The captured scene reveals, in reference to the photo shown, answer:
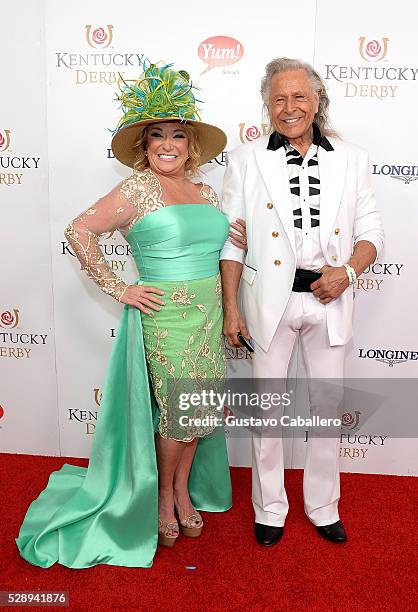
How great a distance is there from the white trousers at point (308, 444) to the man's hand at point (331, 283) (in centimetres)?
9

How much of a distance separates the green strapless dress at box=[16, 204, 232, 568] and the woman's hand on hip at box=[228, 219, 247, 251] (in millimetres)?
64

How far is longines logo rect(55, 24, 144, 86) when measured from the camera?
314 cm

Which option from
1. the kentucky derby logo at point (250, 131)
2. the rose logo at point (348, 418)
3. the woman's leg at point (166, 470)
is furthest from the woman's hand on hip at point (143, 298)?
the rose logo at point (348, 418)

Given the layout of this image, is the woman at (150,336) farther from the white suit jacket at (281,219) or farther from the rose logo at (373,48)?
the rose logo at (373,48)

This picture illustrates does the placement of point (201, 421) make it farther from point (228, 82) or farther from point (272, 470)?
point (228, 82)

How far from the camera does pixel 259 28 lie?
3.06 metres

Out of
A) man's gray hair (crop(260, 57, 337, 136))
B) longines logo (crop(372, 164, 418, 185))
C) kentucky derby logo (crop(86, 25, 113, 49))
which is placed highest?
kentucky derby logo (crop(86, 25, 113, 49))

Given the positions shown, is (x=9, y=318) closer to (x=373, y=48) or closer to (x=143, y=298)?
(x=143, y=298)

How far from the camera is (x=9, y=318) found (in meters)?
3.54

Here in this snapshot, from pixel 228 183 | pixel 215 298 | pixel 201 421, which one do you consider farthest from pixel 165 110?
pixel 201 421

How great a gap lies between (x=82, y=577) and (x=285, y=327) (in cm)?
136

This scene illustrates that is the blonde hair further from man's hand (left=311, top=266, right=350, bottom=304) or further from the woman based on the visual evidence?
man's hand (left=311, top=266, right=350, bottom=304)

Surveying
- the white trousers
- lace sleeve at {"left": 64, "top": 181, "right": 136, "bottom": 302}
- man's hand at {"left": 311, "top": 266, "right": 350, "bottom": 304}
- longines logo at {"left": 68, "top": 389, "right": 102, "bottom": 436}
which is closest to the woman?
lace sleeve at {"left": 64, "top": 181, "right": 136, "bottom": 302}

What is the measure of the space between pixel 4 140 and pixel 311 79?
1697mm
